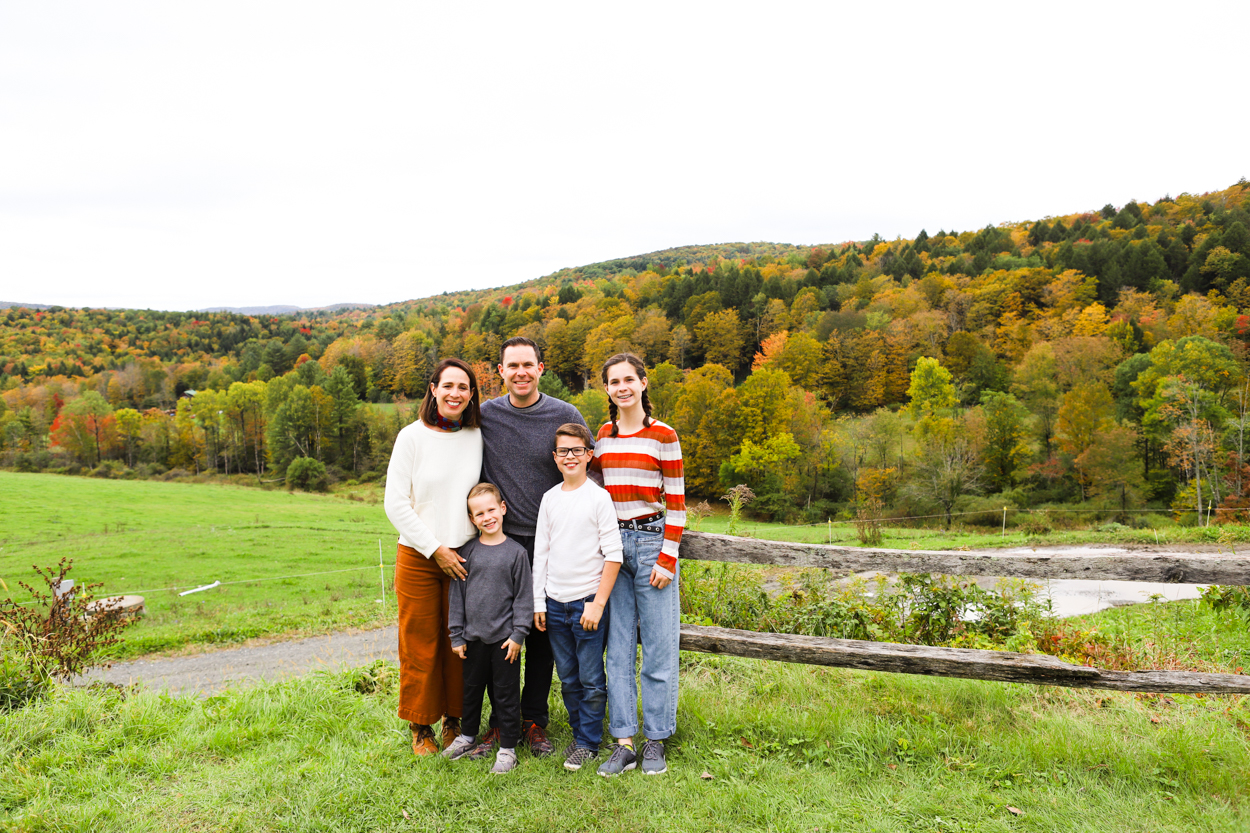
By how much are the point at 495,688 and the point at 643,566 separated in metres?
1.07

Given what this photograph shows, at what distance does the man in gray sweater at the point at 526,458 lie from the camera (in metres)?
3.63

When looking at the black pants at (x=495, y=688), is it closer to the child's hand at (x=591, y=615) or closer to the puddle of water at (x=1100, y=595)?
the child's hand at (x=591, y=615)

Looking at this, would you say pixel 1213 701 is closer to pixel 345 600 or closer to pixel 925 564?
pixel 925 564

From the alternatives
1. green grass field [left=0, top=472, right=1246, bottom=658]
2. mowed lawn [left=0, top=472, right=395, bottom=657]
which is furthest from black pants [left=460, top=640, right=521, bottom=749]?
mowed lawn [left=0, top=472, right=395, bottom=657]

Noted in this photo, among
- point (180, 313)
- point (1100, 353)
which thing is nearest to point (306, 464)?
point (1100, 353)

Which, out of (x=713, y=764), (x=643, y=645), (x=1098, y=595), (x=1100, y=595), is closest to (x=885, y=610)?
→ (x=713, y=764)

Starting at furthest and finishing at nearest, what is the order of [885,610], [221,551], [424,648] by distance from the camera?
[221,551]
[885,610]
[424,648]

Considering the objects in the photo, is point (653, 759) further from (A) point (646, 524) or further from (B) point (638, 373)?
(B) point (638, 373)

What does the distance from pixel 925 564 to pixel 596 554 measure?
2047 mm

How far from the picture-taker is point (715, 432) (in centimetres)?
5122

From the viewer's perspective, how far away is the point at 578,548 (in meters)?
3.42

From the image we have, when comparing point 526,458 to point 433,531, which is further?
point 526,458

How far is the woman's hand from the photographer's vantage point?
3475 mm

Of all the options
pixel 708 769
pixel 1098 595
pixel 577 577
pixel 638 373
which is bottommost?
pixel 1098 595
